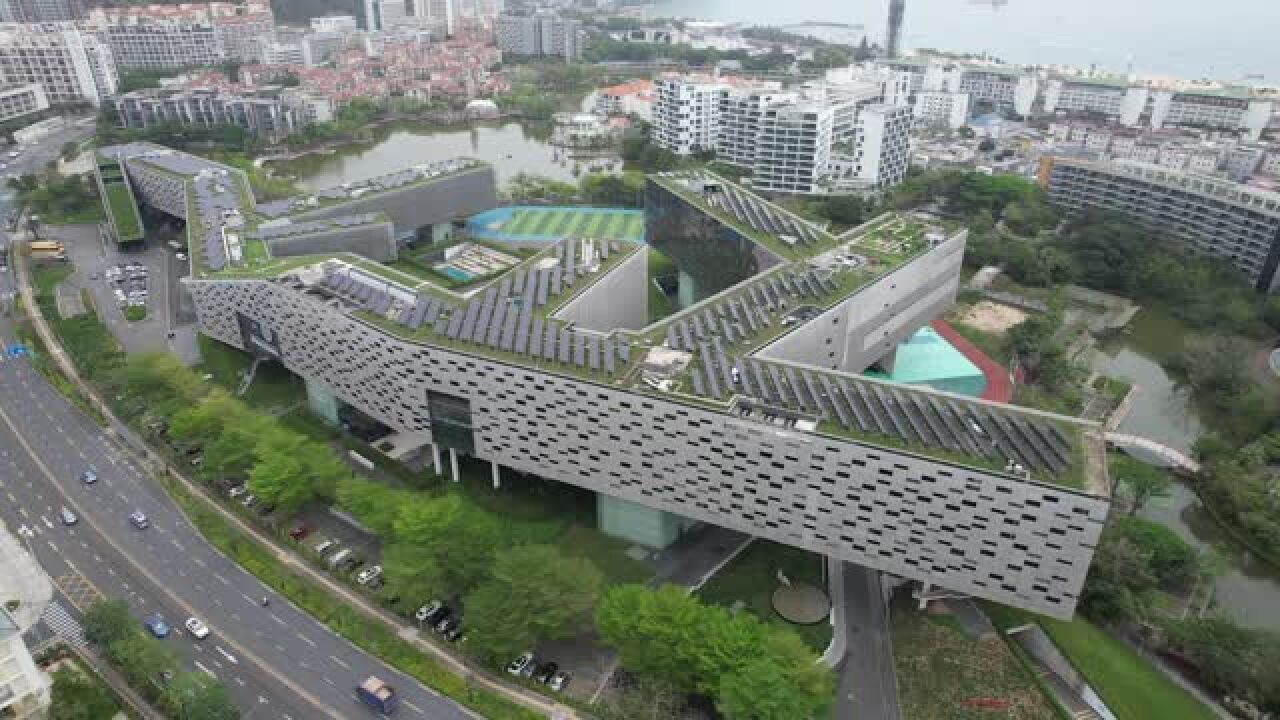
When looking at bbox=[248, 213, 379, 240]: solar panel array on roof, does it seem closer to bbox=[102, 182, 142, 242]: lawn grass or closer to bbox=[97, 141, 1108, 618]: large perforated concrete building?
bbox=[97, 141, 1108, 618]: large perforated concrete building

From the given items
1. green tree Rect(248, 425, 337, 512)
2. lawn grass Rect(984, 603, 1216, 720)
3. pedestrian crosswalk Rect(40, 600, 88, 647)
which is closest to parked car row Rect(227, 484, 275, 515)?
green tree Rect(248, 425, 337, 512)

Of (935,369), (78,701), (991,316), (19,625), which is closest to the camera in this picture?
(19,625)

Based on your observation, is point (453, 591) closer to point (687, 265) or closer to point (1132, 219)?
point (687, 265)

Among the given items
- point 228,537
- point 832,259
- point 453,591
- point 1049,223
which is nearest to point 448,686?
point 453,591

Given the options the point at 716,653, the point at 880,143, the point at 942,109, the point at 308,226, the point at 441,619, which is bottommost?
the point at 441,619

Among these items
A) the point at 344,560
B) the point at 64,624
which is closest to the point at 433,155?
the point at 344,560

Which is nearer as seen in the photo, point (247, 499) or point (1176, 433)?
point (247, 499)

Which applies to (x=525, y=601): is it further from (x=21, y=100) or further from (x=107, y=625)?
(x=21, y=100)
